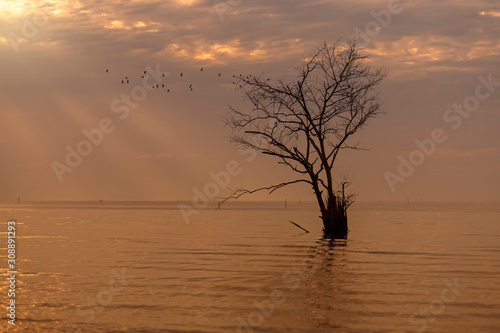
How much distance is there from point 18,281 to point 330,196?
760 inches

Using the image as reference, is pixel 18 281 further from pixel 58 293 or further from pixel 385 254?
pixel 385 254

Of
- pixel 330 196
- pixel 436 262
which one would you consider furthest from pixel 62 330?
pixel 330 196

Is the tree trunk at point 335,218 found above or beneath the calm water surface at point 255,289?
above

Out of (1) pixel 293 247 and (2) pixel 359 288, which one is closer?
(2) pixel 359 288

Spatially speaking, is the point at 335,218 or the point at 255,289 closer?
the point at 255,289

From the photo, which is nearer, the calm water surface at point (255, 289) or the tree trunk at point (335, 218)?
the calm water surface at point (255, 289)

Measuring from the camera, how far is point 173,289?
17016 millimetres

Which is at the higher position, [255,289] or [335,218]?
[335,218]

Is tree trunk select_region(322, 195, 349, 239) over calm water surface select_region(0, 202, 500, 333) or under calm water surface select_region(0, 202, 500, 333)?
over

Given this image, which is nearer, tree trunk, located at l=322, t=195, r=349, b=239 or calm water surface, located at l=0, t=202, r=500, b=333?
calm water surface, located at l=0, t=202, r=500, b=333

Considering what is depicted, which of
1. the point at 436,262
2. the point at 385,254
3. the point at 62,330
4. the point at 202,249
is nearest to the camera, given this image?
the point at 62,330

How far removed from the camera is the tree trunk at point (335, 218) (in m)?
34.1

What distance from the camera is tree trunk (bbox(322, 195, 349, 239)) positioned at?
1344 inches

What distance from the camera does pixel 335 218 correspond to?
3456 cm
